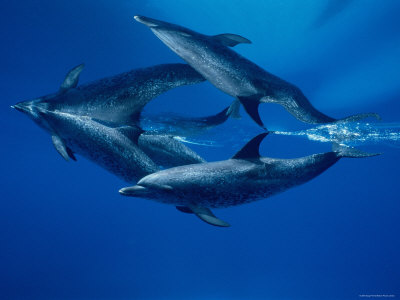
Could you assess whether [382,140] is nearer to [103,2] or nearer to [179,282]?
[103,2]

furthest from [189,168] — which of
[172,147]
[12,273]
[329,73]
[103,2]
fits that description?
[12,273]

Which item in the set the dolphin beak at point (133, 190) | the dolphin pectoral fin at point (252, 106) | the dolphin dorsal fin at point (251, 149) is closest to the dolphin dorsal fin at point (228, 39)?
the dolphin pectoral fin at point (252, 106)

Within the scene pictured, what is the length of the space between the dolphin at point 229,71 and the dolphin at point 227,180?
0.62 metres

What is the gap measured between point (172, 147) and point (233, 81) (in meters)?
1.66

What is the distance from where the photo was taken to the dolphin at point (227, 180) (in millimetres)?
3646

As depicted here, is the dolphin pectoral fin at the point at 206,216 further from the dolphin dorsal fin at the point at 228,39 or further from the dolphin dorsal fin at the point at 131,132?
the dolphin dorsal fin at the point at 228,39

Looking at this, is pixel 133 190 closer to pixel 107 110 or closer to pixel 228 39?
pixel 107 110

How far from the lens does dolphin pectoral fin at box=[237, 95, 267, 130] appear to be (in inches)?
128

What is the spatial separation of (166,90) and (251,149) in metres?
1.38

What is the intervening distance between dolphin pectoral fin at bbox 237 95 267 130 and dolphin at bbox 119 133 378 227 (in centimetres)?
78

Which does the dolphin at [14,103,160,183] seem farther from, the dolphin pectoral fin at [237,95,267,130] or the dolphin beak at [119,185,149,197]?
the dolphin pectoral fin at [237,95,267,130]

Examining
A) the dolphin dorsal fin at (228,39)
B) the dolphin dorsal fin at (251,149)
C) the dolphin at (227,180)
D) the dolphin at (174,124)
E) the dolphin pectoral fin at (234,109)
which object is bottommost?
the dolphin at (227,180)

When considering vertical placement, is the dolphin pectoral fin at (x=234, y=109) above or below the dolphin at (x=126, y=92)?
above

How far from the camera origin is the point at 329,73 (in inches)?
698
